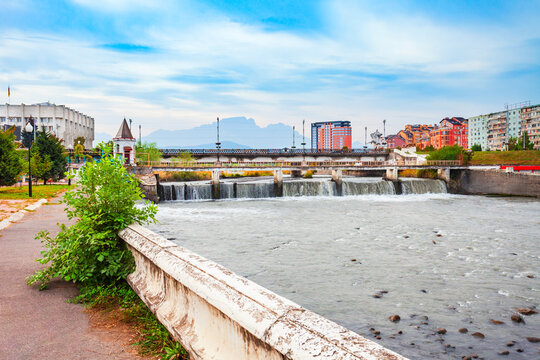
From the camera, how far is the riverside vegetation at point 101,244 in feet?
19.7

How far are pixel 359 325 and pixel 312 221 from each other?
63.7 ft

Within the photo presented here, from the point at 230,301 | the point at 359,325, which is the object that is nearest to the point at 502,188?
the point at 359,325

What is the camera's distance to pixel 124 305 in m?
5.57

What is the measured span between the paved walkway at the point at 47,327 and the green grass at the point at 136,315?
0.60 feet

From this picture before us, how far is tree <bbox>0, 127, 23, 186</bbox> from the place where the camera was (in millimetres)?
28391

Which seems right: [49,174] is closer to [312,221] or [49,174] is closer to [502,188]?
[312,221]

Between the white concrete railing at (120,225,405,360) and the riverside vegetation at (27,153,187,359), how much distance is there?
2.28 ft

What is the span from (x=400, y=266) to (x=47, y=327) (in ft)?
43.1

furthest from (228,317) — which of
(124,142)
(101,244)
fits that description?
(124,142)

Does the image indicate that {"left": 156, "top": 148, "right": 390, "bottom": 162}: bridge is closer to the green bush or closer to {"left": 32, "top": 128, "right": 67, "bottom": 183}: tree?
{"left": 32, "top": 128, "right": 67, "bottom": 183}: tree

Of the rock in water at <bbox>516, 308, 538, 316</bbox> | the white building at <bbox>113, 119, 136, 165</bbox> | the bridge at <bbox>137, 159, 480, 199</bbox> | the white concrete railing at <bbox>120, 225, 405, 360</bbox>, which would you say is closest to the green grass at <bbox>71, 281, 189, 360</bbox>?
the white concrete railing at <bbox>120, 225, 405, 360</bbox>

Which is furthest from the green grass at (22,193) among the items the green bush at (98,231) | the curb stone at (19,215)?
the green bush at (98,231)

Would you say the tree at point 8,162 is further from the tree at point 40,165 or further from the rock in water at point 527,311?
the rock in water at point 527,311

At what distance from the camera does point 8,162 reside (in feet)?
95.0
